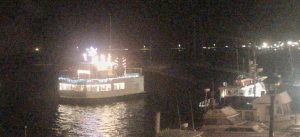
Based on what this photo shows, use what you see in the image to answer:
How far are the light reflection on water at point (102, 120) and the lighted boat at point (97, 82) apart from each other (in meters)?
2.42

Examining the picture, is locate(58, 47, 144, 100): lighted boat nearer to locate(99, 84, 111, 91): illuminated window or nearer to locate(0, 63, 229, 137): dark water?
locate(99, 84, 111, 91): illuminated window

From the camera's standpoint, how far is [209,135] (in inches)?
985

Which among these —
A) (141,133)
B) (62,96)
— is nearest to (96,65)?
(62,96)

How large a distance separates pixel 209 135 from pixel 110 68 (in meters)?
33.5

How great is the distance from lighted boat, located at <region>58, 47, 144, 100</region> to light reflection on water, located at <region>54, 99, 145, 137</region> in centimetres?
242

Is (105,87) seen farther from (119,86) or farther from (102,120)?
(102,120)

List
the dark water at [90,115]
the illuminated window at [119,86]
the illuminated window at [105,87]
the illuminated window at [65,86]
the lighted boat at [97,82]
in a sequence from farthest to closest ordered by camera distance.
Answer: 1. the illuminated window at [119,86]
2. the illuminated window at [65,86]
3. the illuminated window at [105,87]
4. the lighted boat at [97,82]
5. the dark water at [90,115]

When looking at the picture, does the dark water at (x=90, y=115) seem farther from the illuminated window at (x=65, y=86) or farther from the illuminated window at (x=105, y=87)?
the illuminated window at (x=105, y=87)

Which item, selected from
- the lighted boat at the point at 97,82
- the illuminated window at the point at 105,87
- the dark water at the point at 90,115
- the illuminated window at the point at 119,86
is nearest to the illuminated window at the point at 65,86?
the lighted boat at the point at 97,82

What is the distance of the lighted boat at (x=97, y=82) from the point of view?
53312 millimetres

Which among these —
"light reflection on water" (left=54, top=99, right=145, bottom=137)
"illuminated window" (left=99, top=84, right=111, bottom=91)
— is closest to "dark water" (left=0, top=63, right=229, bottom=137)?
"light reflection on water" (left=54, top=99, right=145, bottom=137)

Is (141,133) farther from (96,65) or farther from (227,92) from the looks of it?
(96,65)

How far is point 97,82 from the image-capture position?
53.9 metres

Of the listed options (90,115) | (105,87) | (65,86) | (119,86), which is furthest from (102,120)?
(119,86)
